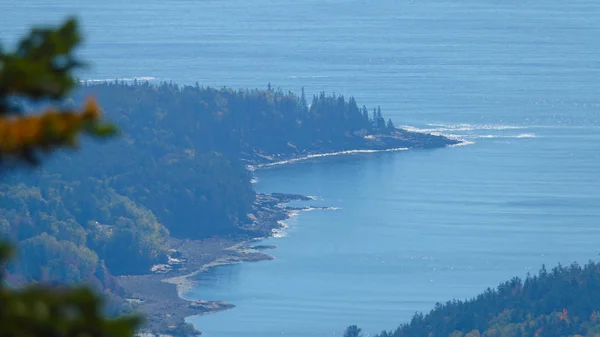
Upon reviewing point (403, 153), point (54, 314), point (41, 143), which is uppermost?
point (41, 143)

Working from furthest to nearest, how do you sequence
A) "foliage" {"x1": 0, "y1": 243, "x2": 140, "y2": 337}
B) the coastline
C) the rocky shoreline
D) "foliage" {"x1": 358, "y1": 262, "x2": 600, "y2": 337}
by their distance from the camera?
1. the coastline
2. the rocky shoreline
3. "foliage" {"x1": 358, "y1": 262, "x2": 600, "y2": 337}
4. "foliage" {"x1": 0, "y1": 243, "x2": 140, "y2": 337}

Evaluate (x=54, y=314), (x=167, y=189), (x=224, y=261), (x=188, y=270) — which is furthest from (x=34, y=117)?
(x=167, y=189)

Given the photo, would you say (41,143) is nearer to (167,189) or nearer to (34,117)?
(34,117)

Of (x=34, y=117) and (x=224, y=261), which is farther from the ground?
(x=34, y=117)

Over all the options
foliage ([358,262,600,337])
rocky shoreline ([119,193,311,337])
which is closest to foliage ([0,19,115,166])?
foliage ([358,262,600,337])

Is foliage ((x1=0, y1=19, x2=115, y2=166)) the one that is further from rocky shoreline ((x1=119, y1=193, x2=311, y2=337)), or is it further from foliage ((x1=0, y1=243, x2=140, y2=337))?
rocky shoreline ((x1=119, y1=193, x2=311, y2=337))

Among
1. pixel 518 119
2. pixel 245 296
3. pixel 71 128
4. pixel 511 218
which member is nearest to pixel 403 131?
pixel 518 119

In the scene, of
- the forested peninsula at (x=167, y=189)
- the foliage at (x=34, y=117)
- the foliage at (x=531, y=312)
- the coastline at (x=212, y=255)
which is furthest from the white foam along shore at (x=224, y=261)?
the foliage at (x=34, y=117)
